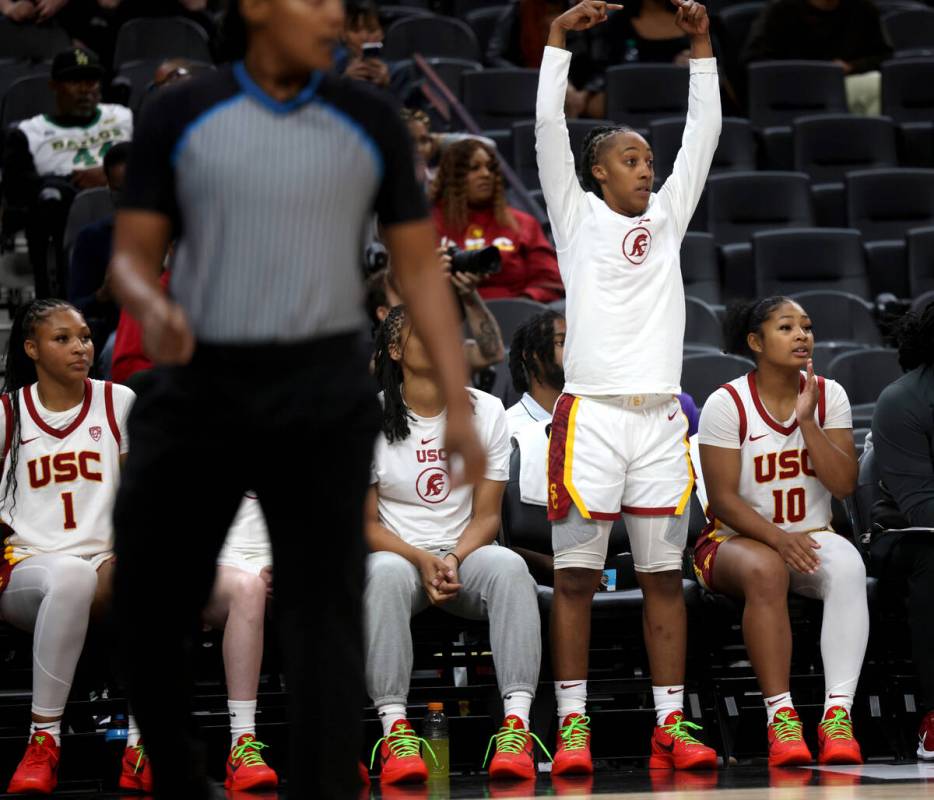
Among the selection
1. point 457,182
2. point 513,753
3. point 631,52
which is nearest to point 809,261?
point 457,182

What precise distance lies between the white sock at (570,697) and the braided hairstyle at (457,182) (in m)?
2.78

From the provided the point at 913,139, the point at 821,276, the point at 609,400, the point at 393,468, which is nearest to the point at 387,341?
the point at 393,468

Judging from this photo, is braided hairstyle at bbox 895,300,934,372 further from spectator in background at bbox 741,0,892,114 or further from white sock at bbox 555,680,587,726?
spectator in background at bbox 741,0,892,114

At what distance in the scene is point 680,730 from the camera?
4.20 m

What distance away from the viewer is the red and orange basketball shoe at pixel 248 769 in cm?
398

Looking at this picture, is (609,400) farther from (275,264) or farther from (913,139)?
(913,139)

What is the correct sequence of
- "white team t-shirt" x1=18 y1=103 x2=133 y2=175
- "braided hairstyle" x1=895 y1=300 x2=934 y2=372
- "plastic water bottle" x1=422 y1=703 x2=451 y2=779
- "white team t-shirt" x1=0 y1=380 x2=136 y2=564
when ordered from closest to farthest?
"plastic water bottle" x1=422 y1=703 x2=451 y2=779, "white team t-shirt" x1=0 y1=380 x2=136 y2=564, "braided hairstyle" x1=895 y1=300 x2=934 y2=372, "white team t-shirt" x1=18 y1=103 x2=133 y2=175

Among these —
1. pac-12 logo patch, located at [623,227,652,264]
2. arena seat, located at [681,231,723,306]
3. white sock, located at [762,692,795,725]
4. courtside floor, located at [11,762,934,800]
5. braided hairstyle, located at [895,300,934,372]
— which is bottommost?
courtside floor, located at [11,762,934,800]

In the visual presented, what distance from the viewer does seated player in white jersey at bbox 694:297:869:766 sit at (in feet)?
14.1

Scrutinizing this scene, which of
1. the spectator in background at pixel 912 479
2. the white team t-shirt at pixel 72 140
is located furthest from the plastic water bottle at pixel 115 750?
the white team t-shirt at pixel 72 140

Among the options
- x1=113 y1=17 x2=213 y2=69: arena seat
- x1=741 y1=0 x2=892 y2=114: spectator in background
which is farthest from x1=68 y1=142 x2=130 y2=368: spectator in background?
x1=741 y1=0 x2=892 y2=114: spectator in background

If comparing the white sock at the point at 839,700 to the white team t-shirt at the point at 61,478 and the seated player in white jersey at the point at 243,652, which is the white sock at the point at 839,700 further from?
the white team t-shirt at the point at 61,478

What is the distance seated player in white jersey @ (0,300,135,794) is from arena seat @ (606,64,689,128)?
17.2ft

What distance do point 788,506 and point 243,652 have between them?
1642 mm
